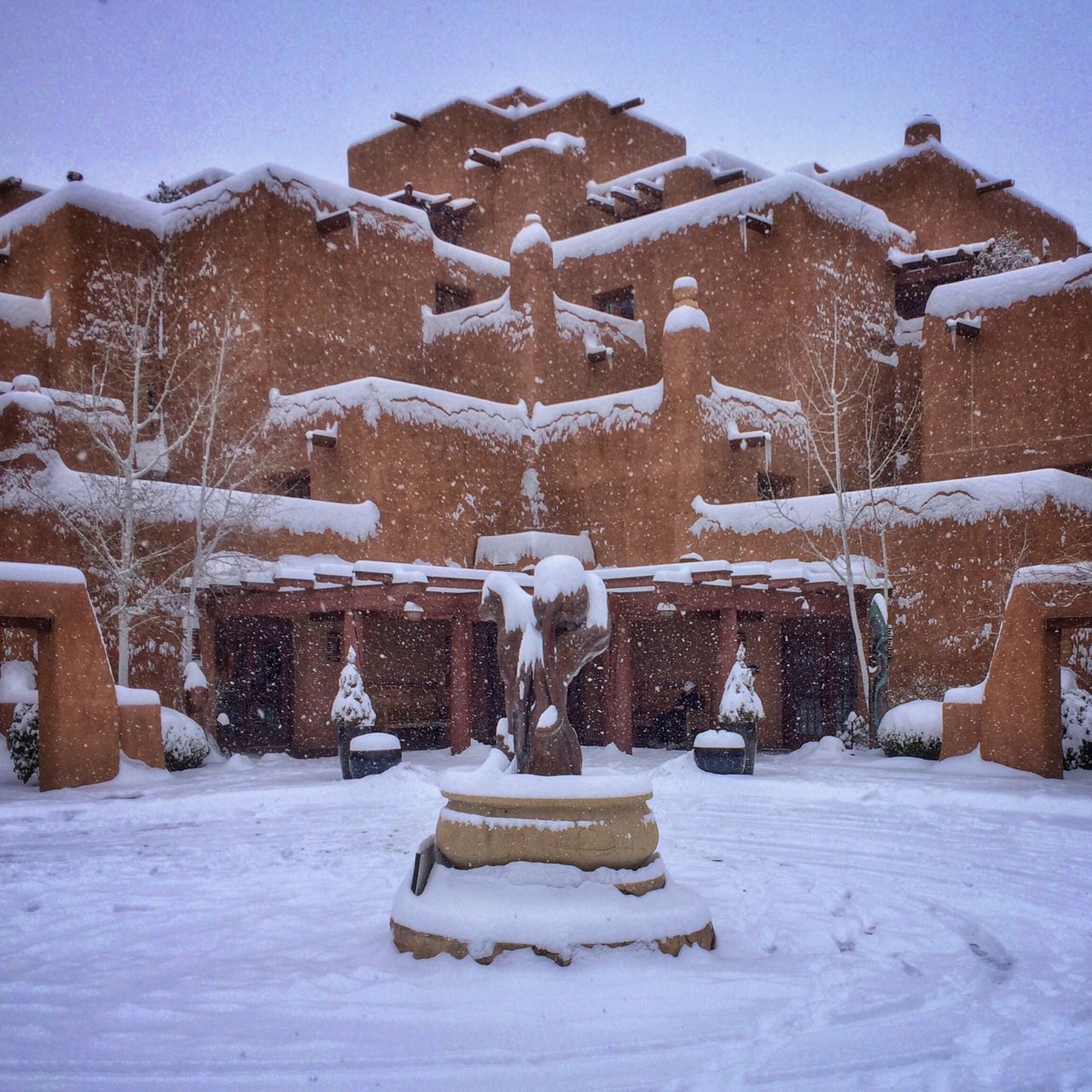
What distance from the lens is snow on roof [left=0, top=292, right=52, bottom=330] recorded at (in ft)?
73.4

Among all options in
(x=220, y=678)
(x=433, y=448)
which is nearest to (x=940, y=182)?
(x=433, y=448)

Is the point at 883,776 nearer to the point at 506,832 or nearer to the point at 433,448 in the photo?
the point at 506,832

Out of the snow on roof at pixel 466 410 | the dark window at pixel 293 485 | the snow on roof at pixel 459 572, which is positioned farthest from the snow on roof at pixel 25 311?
the snow on roof at pixel 459 572

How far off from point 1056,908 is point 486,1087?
473 cm

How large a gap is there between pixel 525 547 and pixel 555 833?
52.2 ft

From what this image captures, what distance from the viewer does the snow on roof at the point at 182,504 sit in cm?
1680

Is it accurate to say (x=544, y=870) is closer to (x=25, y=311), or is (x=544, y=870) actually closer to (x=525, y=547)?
(x=525, y=547)

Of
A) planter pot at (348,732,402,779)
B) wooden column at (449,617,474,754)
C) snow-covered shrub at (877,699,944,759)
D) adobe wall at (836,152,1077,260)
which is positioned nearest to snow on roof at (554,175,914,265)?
adobe wall at (836,152,1077,260)

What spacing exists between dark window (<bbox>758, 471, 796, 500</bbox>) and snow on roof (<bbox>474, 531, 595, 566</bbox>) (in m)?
3.82

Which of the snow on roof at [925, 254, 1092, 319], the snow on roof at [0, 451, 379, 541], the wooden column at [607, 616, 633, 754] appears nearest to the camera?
the snow on roof at [0, 451, 379, 541]

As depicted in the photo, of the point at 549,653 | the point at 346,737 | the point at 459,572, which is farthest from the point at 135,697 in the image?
the point at 549,653

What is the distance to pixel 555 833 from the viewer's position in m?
6.25

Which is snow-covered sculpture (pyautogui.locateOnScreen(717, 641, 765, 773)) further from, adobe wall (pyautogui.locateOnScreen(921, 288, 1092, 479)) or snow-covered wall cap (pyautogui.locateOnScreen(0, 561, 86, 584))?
snow-covered wall cap (pyautogui.locateOnScreen(0, 561, 86, 584))

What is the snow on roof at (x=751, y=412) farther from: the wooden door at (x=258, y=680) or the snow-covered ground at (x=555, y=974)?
the snow-covered ground at (x=555, y=974)
